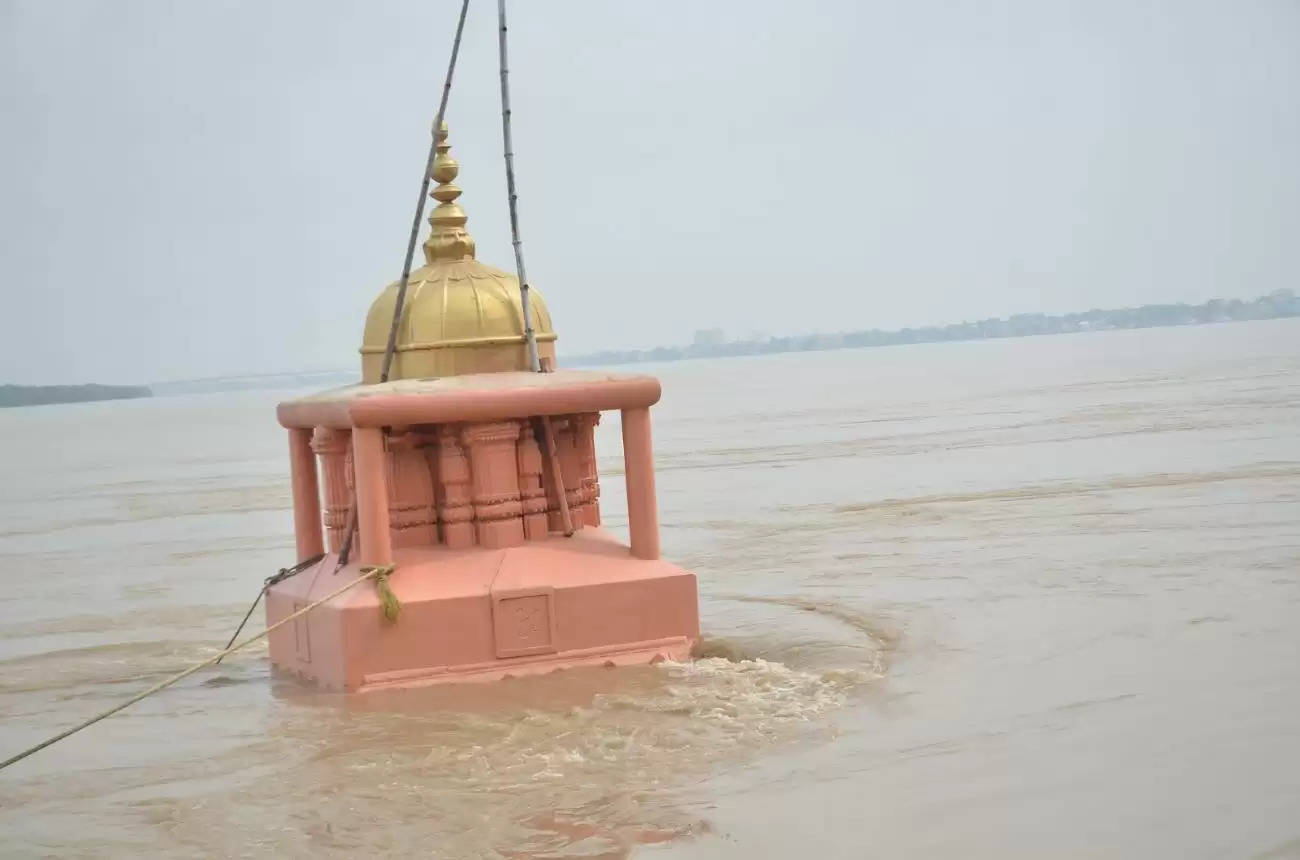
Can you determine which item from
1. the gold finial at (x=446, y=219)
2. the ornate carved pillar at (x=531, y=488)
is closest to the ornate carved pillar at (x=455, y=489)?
the ornate carved pillar at (x=531, y=488)

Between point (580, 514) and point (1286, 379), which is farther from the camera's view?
point (1286, 379)

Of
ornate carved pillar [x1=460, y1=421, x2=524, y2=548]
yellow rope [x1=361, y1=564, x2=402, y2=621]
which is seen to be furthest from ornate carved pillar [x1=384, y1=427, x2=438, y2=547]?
yellow rope [x1=361, y1=564, x2=402, y2=621]

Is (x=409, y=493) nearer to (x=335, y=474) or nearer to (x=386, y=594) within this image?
(x=335, y=474)

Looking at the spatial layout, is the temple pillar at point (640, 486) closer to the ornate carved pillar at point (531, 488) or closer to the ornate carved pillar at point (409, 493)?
the ornate carved pillar at point (531, 488)

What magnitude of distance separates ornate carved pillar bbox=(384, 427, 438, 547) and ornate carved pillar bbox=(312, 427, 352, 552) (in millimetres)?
230

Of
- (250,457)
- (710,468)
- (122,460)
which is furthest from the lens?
(122,460)

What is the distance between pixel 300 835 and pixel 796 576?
6.96m

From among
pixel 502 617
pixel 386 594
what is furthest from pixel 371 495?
pixel 502 617

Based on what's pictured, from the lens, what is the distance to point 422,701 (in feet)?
25.0

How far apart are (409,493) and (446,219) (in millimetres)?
1441

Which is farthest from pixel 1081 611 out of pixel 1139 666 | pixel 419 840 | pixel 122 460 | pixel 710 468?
pixel 122 460

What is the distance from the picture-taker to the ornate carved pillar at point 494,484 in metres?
8.27

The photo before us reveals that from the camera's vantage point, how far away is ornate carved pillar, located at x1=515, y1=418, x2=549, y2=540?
8.46m

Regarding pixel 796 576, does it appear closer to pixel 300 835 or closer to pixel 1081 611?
pixel 1081 611
